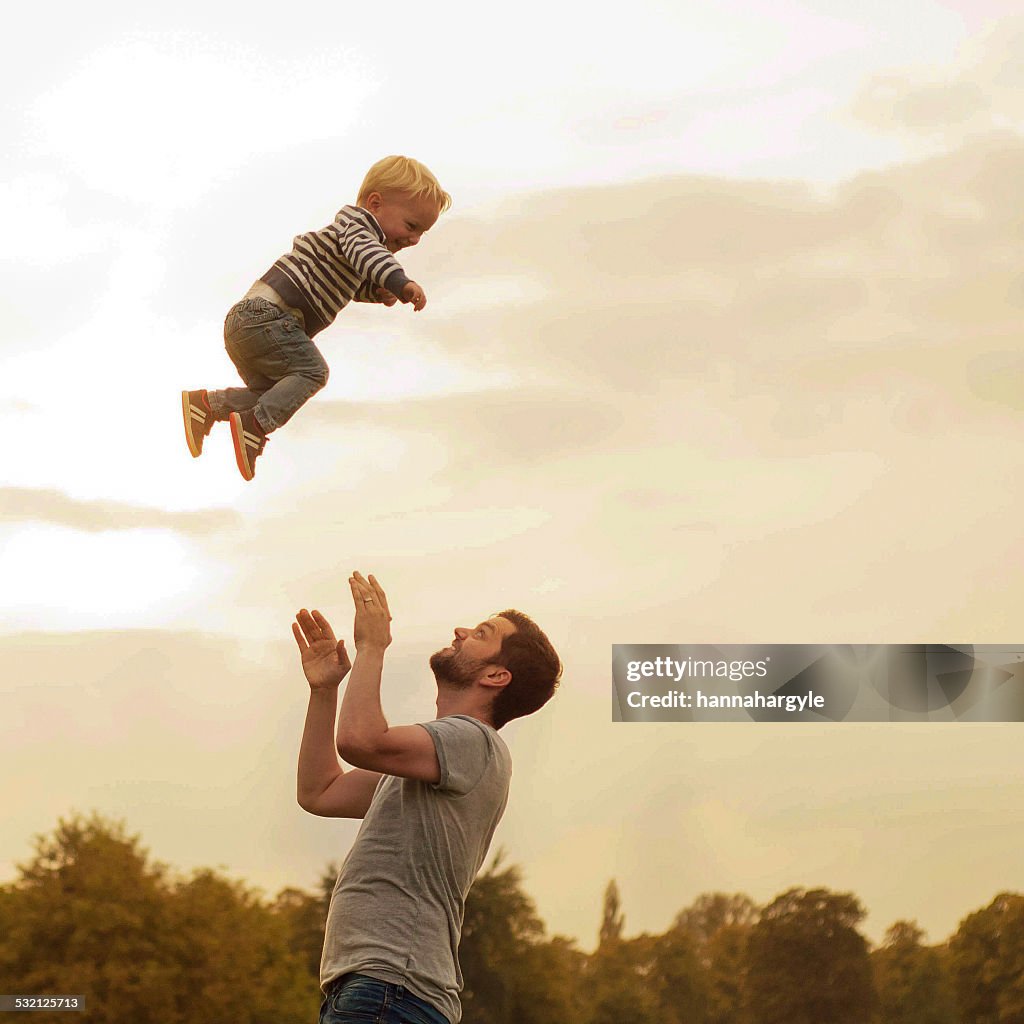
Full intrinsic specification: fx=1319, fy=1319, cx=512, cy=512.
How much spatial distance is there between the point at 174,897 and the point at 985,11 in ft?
12.1

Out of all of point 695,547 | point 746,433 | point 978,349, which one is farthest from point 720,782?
point 978,349

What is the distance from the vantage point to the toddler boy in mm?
2762

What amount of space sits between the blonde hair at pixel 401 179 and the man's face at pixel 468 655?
3.63 ft

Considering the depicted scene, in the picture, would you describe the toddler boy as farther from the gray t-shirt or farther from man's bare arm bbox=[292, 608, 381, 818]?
the gray t-shirt

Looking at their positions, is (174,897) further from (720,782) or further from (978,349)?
(978,349)

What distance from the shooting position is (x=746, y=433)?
4.07m

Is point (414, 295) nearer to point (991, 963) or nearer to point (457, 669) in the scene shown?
point (457, 669)

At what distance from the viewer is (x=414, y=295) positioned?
2516 millimetres

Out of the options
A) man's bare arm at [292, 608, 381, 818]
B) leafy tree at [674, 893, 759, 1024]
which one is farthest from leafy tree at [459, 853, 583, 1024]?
man's bare arm at [292, 608, 381, 818]

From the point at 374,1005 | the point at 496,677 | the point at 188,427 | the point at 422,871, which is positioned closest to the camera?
the point at 374,1005

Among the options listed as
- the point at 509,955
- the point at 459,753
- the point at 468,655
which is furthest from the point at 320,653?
the point at 509,955
